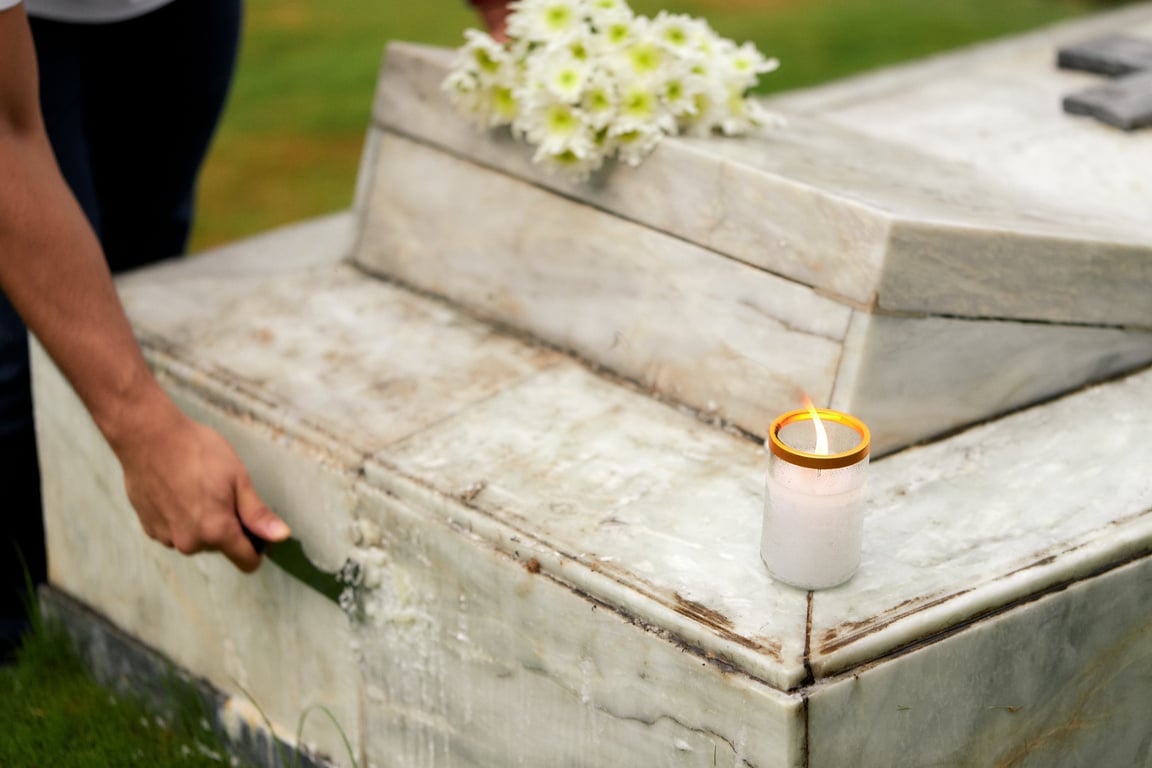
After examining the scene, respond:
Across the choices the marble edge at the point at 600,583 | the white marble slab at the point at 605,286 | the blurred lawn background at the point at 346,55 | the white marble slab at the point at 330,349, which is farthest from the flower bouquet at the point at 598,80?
the blurred lawn background at the point at 346,55

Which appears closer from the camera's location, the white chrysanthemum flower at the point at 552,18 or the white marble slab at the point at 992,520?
the white marble slab at the point at 992,520

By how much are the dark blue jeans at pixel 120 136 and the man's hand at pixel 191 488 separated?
0.60 meters

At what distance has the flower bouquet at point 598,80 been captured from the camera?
192 cm

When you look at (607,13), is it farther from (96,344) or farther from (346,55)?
(346,55)

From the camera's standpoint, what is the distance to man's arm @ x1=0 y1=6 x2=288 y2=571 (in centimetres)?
162

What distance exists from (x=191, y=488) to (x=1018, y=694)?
40.3 inches

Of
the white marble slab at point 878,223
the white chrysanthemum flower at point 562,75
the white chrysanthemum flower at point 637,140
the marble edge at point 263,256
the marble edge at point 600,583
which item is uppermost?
the white chrysanthemum flower at point 562,75

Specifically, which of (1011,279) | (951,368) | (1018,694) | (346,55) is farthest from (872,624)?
(346,55)

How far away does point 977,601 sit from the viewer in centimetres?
144

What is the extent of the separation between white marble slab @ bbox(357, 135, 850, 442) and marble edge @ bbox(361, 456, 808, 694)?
0.41 meters

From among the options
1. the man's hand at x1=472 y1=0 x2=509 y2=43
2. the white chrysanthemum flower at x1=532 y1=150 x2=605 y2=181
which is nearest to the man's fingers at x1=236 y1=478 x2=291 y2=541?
the white chrysanthemum flower at x1=532 y1=150 x2=605 y2=181

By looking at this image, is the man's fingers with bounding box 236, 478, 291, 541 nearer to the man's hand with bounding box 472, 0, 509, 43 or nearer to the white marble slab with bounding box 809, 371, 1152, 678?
the white marble slab with bounding box 809, 371, 1152, 678

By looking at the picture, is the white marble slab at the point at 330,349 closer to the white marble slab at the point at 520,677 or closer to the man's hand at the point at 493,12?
the white marble slab at the point at 520,677

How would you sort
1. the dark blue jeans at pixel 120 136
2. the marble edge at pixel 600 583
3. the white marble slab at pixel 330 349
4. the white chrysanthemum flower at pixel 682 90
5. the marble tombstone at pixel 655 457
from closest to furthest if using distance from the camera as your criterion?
the marble edge at pixel 600 583, the marble tombstone at pixel 655 457, the white marble slab at pixel 330 349, the white chrysanthemum flower at pixel 682 90, the dark blue jeans at pixel 120 136
